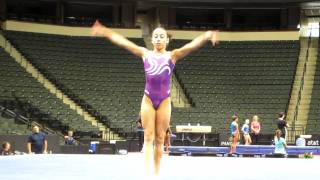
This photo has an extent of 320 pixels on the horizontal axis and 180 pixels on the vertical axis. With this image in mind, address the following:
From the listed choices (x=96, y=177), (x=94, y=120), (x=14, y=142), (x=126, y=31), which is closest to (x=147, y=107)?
(x=96, y=177)

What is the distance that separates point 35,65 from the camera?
28656 mm

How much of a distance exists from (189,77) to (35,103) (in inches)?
334

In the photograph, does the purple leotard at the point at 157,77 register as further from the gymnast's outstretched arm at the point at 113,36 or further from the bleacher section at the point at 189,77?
the bleacher section at the point at 189,77

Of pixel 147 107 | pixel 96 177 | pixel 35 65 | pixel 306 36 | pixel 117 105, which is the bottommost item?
pixel 96 177

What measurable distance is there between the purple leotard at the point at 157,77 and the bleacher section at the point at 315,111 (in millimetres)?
20035

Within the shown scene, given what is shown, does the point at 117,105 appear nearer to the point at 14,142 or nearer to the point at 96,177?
the point at 14,142

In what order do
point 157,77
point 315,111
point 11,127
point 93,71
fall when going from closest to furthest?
point 157,77 < point 11,127 < point 315,111 < point 93,71

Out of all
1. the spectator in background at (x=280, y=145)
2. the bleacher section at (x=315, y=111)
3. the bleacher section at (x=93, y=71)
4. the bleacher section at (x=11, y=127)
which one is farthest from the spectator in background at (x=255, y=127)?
the bleacher section at (x=11, y=127)

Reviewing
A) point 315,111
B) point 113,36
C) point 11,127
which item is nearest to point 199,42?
point 113,36

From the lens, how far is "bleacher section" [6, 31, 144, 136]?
88.6 feet

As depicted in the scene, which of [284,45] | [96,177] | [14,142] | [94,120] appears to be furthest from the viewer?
[284,45]

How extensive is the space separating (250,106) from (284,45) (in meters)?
5.72

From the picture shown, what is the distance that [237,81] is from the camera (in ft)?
98.0

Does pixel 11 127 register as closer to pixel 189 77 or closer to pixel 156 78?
pixel 189 77
